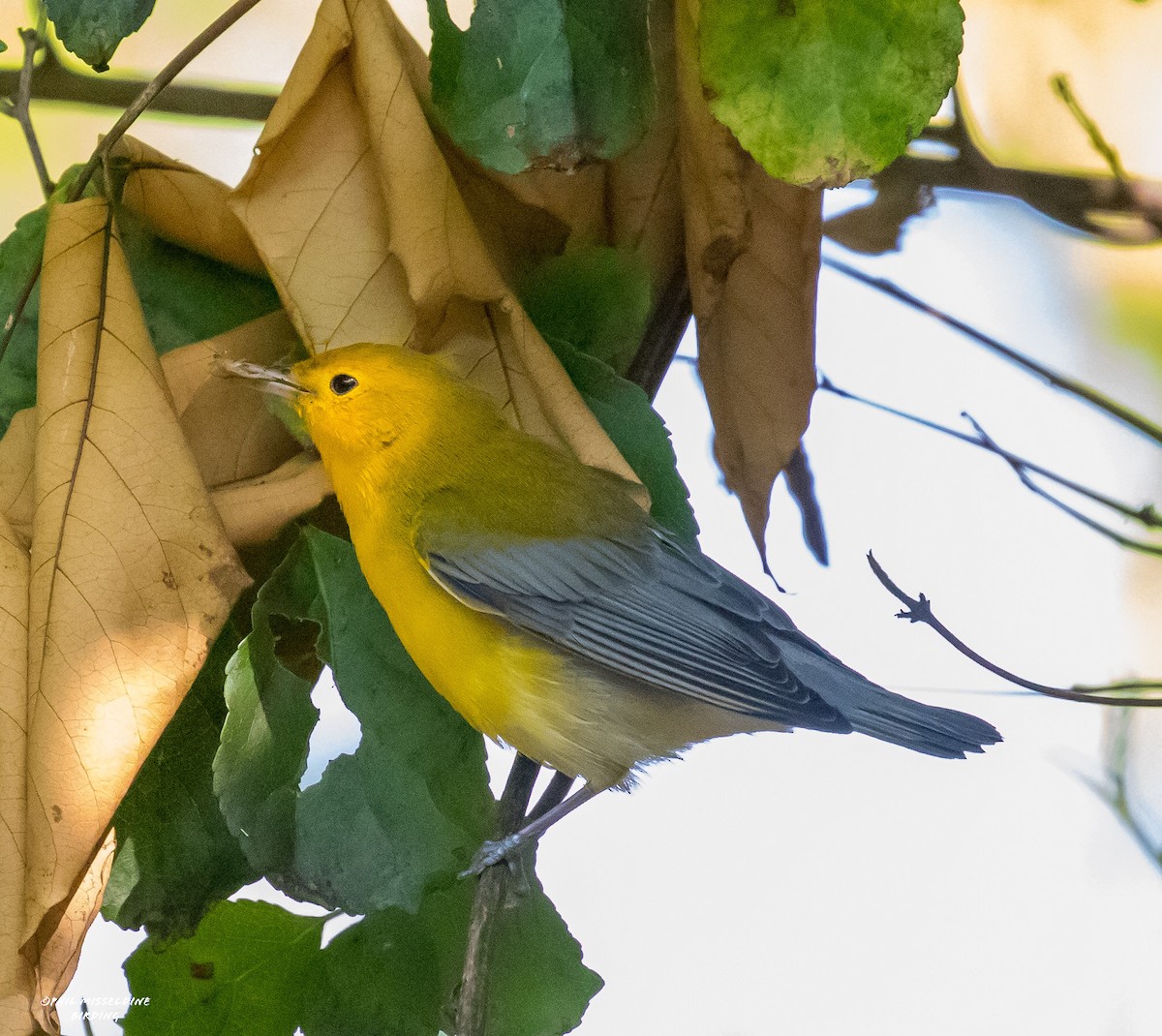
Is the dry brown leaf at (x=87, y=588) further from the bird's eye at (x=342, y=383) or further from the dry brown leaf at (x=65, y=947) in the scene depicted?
the bird's eye at (x=342, y=383)

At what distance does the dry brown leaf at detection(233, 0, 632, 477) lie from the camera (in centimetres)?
168

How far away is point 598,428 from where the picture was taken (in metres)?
1.74

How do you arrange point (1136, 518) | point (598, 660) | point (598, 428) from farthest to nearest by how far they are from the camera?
point (1136, 518), point (598, 660), point (598, 428)

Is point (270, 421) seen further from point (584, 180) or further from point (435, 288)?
point (584, 180)

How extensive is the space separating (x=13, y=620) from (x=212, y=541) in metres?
0.24

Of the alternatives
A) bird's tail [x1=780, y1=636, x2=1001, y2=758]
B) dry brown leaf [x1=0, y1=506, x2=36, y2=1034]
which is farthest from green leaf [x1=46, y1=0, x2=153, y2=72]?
bird's tail [x1=780, y1=636, x2=1001, y2=758]

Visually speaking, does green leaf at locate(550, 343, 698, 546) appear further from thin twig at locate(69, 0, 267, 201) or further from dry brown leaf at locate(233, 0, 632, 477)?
thin twig at locate(69, 0, 267, 201)

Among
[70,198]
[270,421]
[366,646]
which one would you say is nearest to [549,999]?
[366,646]

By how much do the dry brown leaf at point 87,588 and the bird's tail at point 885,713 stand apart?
1.14 meters

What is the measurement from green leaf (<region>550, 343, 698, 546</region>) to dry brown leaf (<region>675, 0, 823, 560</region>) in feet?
0.53

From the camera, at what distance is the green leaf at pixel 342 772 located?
1.63 m

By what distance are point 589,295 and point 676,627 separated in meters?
0.68

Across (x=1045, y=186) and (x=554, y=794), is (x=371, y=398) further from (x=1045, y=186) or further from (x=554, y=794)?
(x=1045, y=186)

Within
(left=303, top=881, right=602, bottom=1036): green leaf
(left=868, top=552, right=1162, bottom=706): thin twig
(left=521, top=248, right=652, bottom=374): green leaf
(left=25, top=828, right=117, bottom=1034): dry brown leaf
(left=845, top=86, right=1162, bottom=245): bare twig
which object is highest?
(left=845, top=86, right=1162, bottom=245): bare twig
